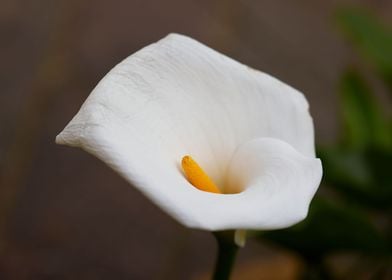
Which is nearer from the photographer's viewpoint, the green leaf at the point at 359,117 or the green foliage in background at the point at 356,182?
the green foliage in background at the point at 356,182

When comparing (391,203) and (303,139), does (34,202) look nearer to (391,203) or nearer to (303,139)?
(391,203)

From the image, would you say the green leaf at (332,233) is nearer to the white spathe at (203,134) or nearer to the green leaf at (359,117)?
the green leaf at (359,117)

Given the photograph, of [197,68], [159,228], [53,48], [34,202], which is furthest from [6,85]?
[197,68]

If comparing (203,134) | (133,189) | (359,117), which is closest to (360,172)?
(359,117)

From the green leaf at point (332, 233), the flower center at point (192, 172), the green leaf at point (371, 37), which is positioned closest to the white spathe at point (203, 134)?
the flower center at point (192, 172)

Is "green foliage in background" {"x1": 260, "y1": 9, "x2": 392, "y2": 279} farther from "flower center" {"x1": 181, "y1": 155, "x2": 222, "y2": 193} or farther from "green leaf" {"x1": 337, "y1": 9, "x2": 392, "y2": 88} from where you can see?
"flower center" {"x1": 181, "y1": 155, "x2": 222, "y2": 193}

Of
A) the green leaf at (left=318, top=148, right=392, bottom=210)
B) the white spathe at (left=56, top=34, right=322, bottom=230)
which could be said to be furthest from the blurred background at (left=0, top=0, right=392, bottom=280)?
the white spathe at (left=56, top=34, right=322, bottom=230)

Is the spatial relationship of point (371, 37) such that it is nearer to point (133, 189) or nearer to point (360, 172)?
point (360, 172)
